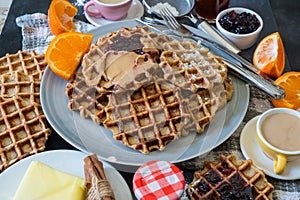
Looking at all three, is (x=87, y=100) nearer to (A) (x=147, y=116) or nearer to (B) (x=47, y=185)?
(A) (x=147, y=116)

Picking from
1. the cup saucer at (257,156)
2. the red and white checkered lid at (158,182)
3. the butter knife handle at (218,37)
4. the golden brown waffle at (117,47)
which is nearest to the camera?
the red and white checkered lid at (158,182)

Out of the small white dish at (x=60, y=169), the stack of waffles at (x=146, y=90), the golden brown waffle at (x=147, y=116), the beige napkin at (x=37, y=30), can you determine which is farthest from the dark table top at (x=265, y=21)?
the small white dish at (x=60, y=169)

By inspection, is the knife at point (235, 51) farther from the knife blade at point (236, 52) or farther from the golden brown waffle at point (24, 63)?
the golden brown waffle at point (24, 63)

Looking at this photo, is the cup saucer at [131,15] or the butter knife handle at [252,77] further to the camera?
the cup saucer at [131,15]

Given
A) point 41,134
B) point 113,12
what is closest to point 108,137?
point 41,134

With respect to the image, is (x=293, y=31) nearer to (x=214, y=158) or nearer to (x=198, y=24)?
(x=198, y=24)

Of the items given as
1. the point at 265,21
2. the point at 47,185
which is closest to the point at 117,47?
the point at 47,185

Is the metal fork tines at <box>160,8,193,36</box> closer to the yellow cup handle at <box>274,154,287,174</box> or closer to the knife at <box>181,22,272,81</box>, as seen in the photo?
the knife at <box>181,22,272,81</box>
